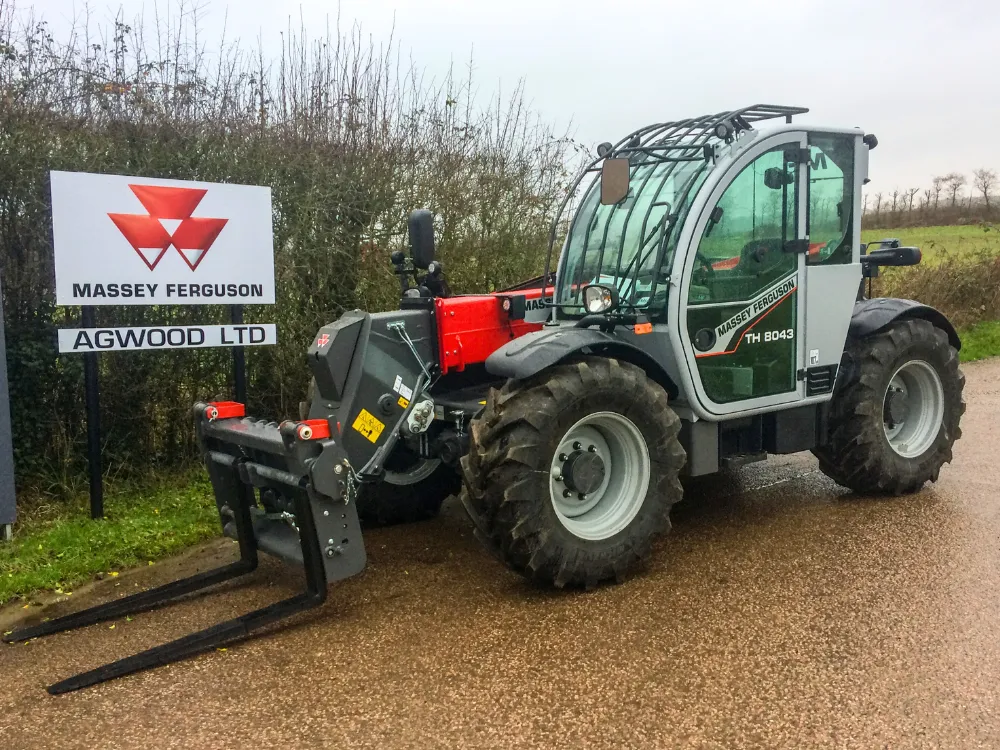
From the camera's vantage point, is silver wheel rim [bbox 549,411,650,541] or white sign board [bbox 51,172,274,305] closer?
silver wheel rim [bbox 549,411,650,541]

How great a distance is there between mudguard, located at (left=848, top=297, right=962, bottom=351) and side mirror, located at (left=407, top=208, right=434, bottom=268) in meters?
2.90

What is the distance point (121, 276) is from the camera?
558 cm

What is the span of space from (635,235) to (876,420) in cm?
210

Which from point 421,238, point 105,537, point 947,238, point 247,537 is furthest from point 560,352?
point 947,238

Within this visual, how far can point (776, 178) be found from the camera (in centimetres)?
518

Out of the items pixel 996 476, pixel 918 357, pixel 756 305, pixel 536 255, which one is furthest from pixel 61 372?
pixel 996 476

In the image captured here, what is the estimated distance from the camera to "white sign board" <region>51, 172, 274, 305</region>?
17.7 ft

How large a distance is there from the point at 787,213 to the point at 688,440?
58.0 inches

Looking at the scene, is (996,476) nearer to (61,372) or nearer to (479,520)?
(479,520)

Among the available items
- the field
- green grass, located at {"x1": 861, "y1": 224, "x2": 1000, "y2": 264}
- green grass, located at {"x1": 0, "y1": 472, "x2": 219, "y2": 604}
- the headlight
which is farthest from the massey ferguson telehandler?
the field

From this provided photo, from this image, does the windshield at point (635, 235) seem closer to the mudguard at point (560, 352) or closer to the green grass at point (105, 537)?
the mudguard at point (560, 352)

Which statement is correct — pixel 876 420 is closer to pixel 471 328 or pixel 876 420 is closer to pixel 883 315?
pixel 883 315

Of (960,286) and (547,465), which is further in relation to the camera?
(960,286)

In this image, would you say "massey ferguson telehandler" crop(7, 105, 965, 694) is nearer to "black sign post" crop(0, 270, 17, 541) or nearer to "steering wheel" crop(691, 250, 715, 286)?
"steering wheel" crop(691, 250, 715, 286)
